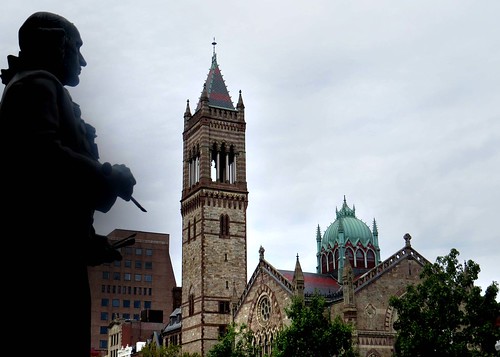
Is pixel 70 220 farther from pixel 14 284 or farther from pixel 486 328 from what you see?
pixel 486 328

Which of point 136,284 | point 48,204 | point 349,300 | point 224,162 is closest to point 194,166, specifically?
point 224,162

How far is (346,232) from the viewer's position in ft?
304

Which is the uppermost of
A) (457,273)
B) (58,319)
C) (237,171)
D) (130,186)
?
(237,171)

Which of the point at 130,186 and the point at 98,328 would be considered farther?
the point at 98,328

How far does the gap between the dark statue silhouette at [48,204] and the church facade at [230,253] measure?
60.3m

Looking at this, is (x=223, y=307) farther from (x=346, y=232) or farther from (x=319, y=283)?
(x=346, y=232)

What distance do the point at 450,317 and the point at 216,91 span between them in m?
58.8

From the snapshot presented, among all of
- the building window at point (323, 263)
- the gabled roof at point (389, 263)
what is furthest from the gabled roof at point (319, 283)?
the building window at point (323, 263)

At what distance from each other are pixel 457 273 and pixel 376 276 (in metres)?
23.6

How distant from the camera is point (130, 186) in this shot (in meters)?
6.04

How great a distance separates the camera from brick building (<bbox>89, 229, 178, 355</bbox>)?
145 meters

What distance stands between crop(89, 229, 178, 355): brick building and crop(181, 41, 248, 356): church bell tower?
57.0 meters

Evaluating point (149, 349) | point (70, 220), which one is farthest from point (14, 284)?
point (149, 349)

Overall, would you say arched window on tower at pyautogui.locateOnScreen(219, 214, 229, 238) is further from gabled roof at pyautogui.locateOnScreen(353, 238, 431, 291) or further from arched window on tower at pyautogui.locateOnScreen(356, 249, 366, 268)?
gabled roof at pyautogui.locateOnScreen(353, 238, 431, 291)
